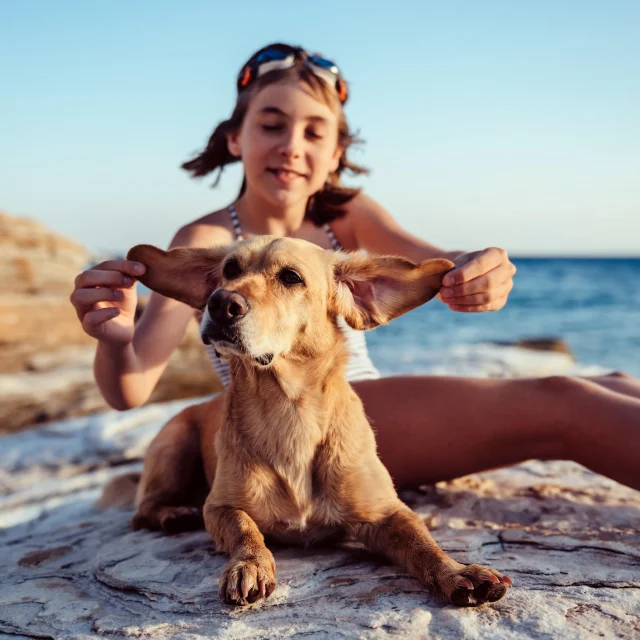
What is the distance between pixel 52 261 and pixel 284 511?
13.7 metres

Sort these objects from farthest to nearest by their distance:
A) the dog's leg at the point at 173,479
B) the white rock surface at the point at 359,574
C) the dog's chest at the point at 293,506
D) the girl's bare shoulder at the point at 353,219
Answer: the girl's bare shoulder at the point at 353,219, the dog's leg at the point at 173,479, the dog's chest at the point at 293,506, the white rock surface at the point at 359,574

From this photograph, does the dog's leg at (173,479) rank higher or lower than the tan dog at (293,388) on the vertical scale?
lower

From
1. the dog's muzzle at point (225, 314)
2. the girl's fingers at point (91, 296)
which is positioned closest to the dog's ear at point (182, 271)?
the girl's fingers at point (91, 296)

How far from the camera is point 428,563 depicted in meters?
2.11

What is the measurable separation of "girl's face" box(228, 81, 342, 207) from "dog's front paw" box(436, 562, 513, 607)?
7.33 feet

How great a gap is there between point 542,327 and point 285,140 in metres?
20.7

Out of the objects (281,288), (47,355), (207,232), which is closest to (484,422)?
(281,288)

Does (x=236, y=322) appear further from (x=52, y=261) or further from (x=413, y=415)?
(x=52, y=261)

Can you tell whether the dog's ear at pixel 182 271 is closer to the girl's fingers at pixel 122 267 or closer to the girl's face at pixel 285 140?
the girl's fingers at pixel 122 267

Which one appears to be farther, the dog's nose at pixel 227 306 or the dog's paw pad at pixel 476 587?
the dog's nose at pixel 227 306

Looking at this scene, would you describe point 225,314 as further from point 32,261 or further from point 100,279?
point 32,261

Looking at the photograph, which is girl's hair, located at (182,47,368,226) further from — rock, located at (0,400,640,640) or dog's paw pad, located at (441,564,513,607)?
dog's paw pad, located at (441,564,513,607)

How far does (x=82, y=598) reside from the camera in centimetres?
229

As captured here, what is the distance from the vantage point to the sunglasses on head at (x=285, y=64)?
146 inches
